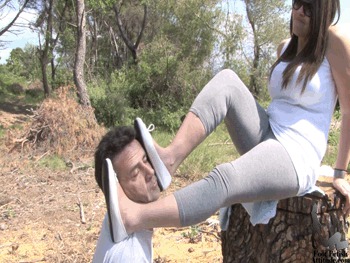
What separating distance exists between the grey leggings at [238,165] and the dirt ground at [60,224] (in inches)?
62.0

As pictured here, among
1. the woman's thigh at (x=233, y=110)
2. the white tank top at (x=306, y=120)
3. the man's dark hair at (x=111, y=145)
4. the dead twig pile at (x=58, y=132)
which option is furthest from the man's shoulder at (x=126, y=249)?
the dead twig pile at (x=58, y=132)

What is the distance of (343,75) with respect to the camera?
7.00ft

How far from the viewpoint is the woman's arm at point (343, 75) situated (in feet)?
6.98

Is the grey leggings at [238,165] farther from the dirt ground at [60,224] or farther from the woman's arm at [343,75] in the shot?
the dirt ground at [60,224]

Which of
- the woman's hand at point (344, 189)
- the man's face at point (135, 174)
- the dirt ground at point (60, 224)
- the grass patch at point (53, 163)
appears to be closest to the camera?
the man's face at point (135, 174)

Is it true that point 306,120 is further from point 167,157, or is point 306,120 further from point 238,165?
point 167,157

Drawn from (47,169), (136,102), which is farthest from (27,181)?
(136,102)

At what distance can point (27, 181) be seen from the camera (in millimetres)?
5840

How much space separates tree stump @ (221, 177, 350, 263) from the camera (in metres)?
2.22

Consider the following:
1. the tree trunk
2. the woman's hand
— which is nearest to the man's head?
the woman's hand

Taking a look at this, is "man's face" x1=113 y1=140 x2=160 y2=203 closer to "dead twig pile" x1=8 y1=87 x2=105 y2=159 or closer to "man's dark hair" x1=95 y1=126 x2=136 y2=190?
"man's dark hair" x1=95 y1=126 x2=136 y2=190

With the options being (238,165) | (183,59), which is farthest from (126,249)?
(183,59)

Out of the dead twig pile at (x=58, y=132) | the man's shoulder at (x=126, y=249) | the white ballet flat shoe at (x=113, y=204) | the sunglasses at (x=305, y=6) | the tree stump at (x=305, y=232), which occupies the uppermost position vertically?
the sunglasses at (x=305, y=6)

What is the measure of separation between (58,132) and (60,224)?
11.2 ft
